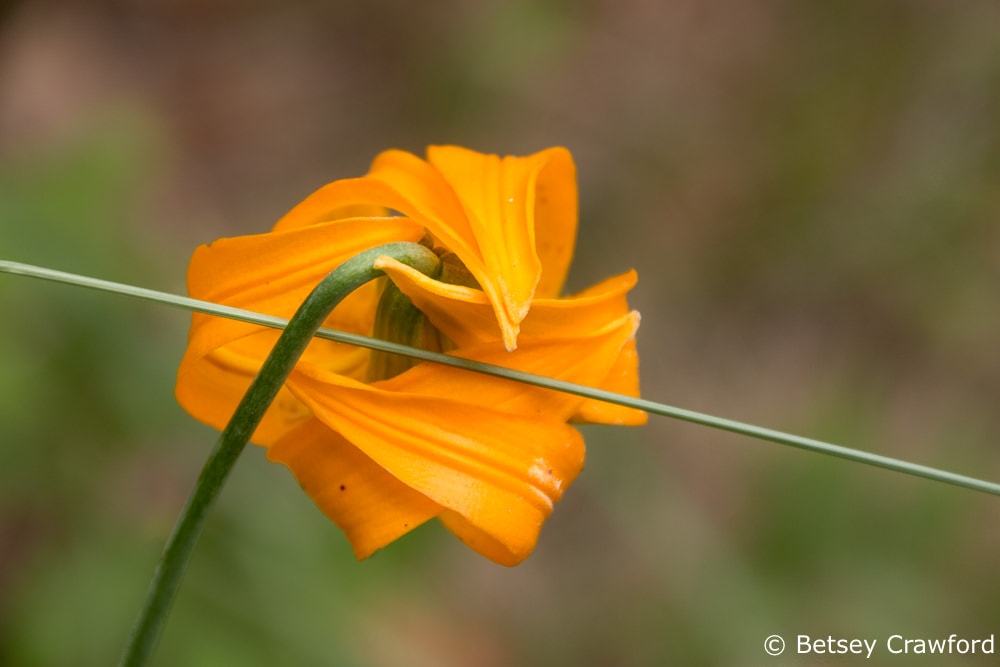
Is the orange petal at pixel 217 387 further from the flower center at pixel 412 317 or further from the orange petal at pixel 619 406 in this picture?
the orange petal at pixel 619 406

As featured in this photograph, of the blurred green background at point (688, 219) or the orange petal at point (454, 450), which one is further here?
the blurred green background at point (688, 219)

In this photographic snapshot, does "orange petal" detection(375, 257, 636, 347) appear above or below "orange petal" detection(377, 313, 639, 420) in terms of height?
above

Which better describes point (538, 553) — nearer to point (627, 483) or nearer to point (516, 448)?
point (627, 483)

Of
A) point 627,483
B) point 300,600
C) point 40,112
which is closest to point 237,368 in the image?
point 300,600

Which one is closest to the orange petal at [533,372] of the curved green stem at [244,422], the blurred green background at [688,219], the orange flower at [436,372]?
the orange flower at [436,372]

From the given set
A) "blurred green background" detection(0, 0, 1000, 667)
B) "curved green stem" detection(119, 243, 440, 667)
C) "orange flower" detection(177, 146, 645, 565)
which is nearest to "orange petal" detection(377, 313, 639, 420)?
"orange flower" detection(177, 146, 645, 565)

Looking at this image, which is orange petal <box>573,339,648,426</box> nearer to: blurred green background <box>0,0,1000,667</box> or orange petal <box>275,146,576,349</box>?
orange petal <box>275,146,576,349</box>

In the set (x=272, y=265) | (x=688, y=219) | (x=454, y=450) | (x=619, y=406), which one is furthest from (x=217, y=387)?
(x=688, y=219)

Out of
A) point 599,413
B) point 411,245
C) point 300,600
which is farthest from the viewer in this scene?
point 300,600
